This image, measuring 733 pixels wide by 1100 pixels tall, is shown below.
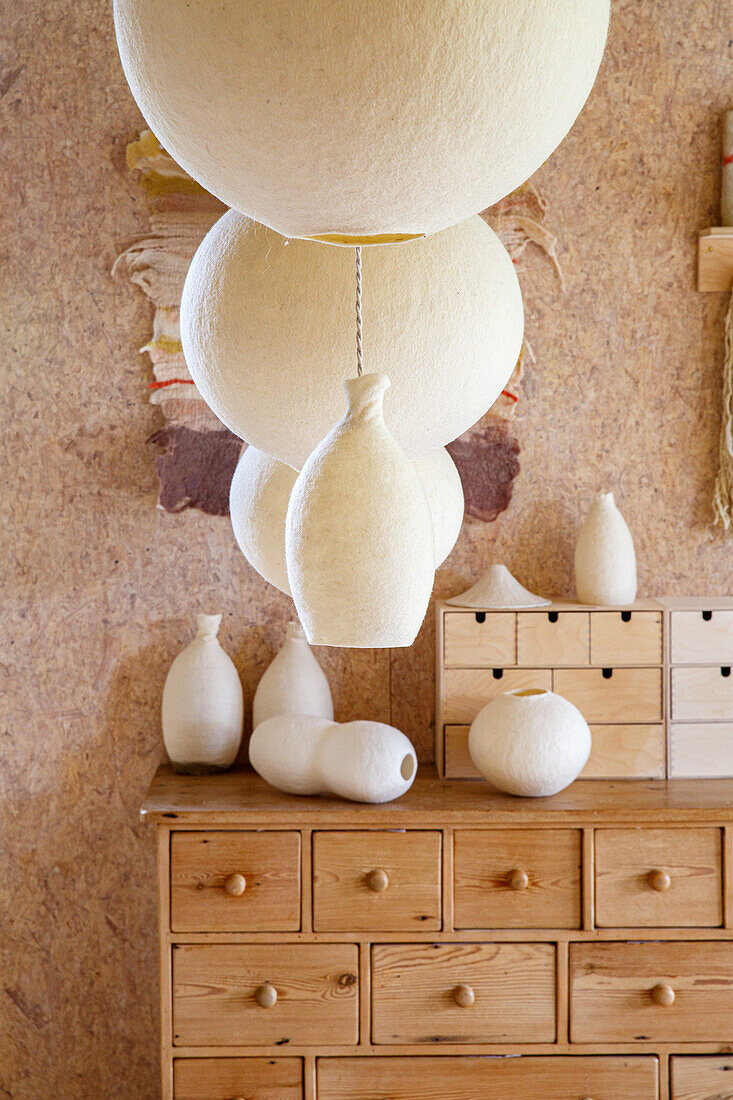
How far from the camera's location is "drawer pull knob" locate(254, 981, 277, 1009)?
153 centimetres

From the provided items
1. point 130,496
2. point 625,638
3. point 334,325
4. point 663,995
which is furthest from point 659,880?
point 334,325

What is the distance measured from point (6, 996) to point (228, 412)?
1.84 meters

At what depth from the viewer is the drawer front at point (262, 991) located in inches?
60.9

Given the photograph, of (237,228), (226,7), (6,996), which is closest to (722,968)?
(6,996)

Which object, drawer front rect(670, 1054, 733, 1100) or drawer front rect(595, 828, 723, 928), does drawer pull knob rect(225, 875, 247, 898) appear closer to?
drawer front rect(595, 828, 723, 928)

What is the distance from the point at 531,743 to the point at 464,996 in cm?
42

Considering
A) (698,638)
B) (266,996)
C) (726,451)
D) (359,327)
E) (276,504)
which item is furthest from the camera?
(726,451)

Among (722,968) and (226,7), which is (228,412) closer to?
(226,7)

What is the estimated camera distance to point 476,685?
1741mm

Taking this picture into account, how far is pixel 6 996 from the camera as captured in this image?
1.91 meters

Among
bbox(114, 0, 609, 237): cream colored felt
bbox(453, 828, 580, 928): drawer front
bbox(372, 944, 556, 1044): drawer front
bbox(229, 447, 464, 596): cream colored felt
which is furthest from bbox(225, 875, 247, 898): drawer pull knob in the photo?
bbox(114, 0, 609, 237): cream colored felt

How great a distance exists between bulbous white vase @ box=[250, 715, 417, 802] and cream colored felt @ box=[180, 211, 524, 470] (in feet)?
3.85

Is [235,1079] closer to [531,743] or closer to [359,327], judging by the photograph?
[531,743]

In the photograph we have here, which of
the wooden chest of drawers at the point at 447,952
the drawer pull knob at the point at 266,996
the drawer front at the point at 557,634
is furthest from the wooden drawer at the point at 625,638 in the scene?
the drawer pull knob at the point at 266,996
